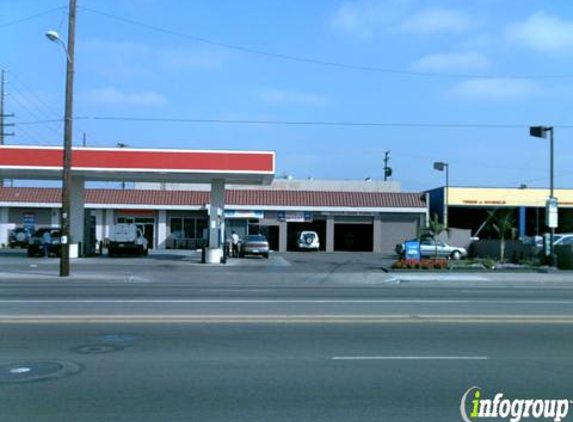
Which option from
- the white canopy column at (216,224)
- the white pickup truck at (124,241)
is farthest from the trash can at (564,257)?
the white pickup truck at (124,241)

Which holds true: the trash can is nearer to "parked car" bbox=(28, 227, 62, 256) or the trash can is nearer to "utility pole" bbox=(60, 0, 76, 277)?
"utility pole" bbox=(60, 0, 76, 277)

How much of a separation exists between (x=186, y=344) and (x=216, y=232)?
23.4 meters

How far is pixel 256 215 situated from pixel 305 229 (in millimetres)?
4333

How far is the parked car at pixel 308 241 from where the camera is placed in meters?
51.0

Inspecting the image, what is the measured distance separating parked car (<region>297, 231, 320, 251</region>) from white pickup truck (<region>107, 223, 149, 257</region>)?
17.0m

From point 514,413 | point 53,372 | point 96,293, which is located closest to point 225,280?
point 96,293

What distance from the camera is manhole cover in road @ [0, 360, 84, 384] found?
728 centimetres

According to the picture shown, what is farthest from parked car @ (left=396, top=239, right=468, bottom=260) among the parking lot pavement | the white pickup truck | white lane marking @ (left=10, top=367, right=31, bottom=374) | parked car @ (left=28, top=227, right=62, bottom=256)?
white lane marking @ (left=10, top=367, right=31, bottom=374)

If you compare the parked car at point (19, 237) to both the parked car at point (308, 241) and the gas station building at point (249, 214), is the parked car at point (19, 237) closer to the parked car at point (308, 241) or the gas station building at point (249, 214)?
the gas station building at point (249, 214)

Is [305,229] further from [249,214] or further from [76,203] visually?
[76,203]

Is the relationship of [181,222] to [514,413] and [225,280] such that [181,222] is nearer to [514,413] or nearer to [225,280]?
[225,280]

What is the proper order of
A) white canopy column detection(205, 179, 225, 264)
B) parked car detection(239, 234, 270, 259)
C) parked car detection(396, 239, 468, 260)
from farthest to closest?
1. parked car detection(396, 239, 468, 260)
2. parked car detection(239, 234, 270, 259)
3. white canopy column detection(205, 179, 225, 264)

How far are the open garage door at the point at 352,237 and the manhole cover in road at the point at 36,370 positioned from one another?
148ft

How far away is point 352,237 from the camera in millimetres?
52969
